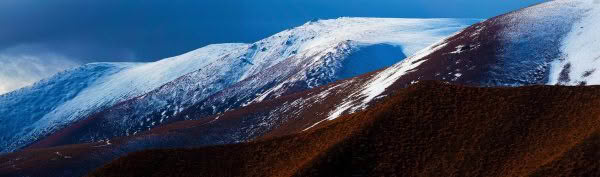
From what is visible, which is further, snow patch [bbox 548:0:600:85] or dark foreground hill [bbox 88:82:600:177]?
snow patch [bbox 548:0:600:85]

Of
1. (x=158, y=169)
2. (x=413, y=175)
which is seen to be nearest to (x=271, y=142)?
(x=158, y=169)

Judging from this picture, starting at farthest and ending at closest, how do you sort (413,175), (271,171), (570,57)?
(570,57)
(271,171)
(413,175)

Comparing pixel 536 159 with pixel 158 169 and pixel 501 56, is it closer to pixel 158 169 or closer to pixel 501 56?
pixel 158 169

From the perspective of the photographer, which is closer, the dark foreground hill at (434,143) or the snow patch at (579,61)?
the dark foreground hill at (434,143)

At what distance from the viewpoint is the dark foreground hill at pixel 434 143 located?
44.5m

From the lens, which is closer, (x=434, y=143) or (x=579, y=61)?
(x=434, y=143)

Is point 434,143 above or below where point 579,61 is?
below

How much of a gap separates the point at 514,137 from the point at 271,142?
17124 mm

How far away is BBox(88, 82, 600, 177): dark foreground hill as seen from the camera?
44.5 meters

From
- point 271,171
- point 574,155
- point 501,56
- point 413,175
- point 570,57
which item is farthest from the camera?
point 501,56

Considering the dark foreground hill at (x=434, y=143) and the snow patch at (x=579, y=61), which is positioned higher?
the snow patch at (x=579, y=61)

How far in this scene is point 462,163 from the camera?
1784 inches

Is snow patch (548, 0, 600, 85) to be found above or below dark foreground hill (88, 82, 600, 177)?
above

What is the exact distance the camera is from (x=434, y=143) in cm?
4784
